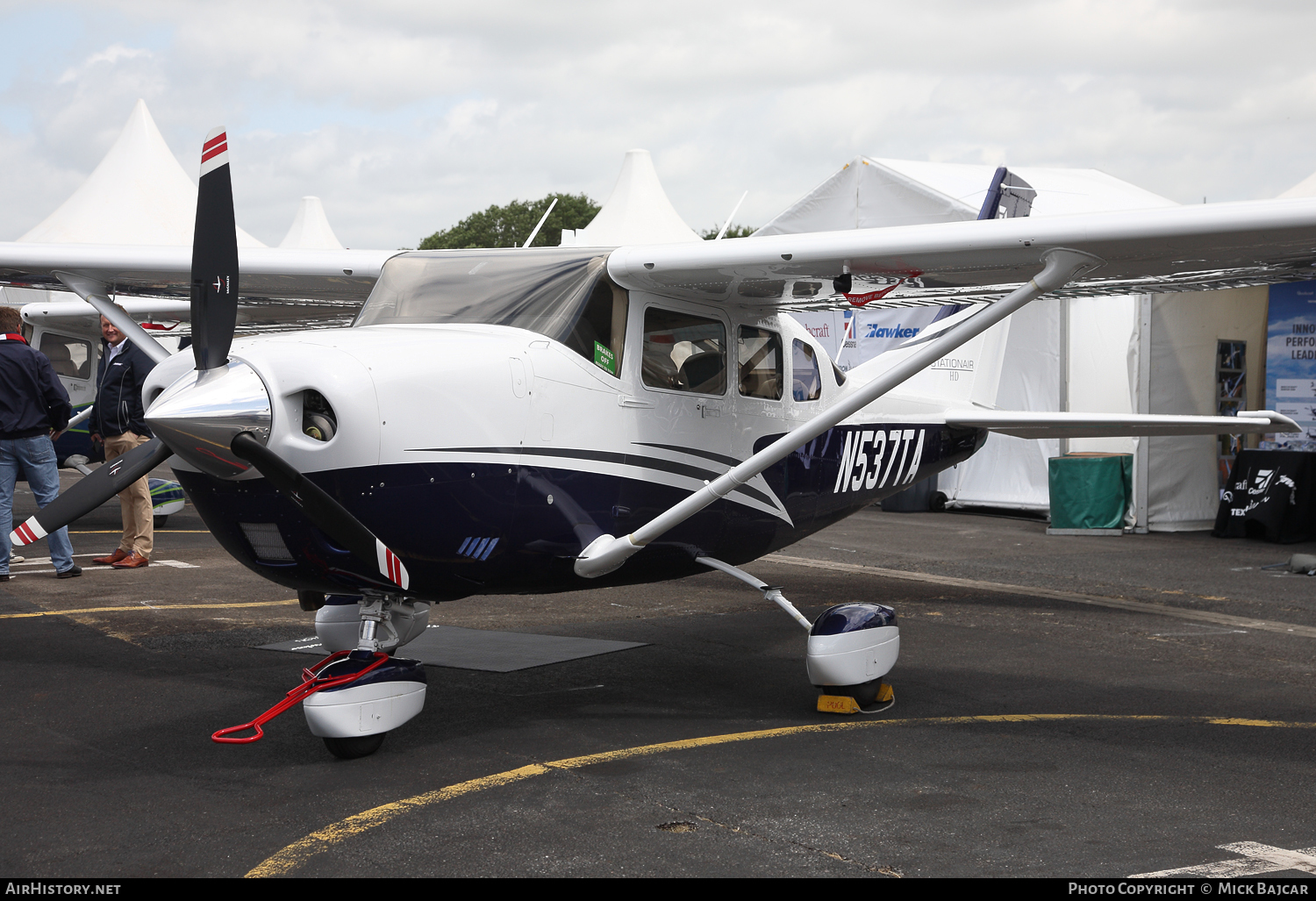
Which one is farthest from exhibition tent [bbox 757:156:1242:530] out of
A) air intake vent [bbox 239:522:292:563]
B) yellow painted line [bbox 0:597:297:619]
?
air intake vent [bbox 239:522:292:563]

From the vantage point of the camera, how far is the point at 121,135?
2544 centimetres

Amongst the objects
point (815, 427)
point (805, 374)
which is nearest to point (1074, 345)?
point (805, 374)

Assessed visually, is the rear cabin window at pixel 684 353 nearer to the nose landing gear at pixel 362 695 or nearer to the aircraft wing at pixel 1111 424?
the nose landing gear at pixel 362 695

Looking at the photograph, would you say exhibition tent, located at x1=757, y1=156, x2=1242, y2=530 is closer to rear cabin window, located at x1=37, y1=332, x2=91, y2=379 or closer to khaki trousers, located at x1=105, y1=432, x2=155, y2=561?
khaki trousers, located at x1=105, y1=432, x2=155, y2=561

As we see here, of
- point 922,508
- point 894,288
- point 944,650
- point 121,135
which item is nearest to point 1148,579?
point 944,650

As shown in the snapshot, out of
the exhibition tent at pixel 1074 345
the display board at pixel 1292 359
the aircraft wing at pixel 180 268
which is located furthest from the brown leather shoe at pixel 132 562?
the display board at pixel 1292 359

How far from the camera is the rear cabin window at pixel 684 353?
19.6 feet

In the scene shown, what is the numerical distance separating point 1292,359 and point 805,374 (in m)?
9.87

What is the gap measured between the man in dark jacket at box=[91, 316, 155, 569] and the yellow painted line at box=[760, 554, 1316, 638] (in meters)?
6.12

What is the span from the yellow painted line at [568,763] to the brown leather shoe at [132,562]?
7.09 meters

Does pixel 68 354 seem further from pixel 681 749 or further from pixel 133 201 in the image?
pixel 681 749

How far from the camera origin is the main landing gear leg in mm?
5742

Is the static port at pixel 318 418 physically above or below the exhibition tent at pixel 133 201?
below

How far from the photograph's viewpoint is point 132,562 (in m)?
10.4
